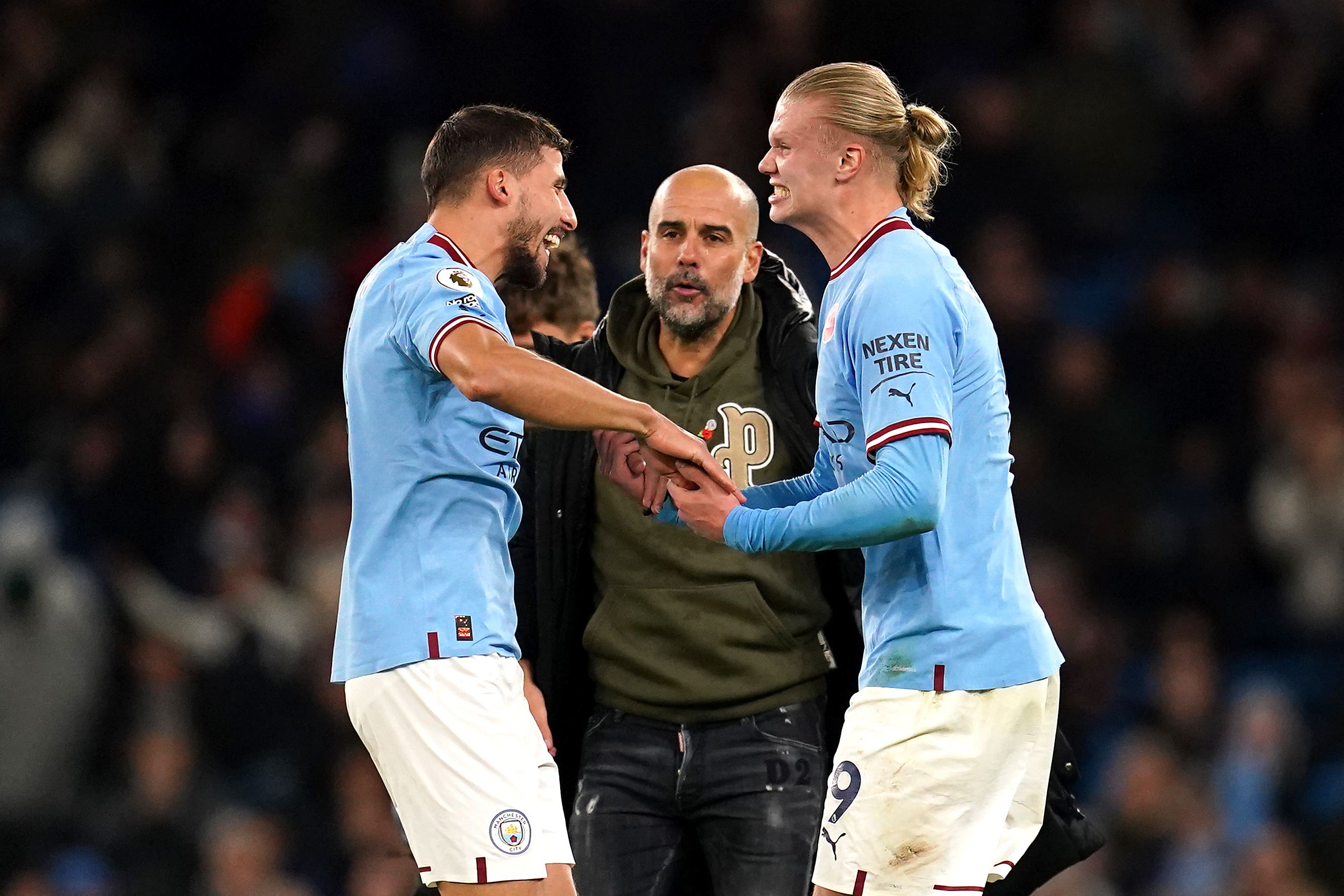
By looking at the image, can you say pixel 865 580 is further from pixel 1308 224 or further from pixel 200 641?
pixel 1308 224

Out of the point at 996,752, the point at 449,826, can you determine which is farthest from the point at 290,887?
the point at 996,752

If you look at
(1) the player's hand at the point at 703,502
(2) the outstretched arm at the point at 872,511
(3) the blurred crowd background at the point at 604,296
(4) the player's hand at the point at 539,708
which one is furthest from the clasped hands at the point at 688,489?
(3) the blurred crowd background at the point at 604,296

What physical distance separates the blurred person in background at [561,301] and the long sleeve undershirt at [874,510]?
5.68ft

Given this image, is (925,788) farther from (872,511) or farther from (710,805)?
(710,805)

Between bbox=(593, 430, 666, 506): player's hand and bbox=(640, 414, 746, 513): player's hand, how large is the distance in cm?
16

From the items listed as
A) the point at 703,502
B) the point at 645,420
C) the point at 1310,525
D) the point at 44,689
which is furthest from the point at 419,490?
the point at 1310,525

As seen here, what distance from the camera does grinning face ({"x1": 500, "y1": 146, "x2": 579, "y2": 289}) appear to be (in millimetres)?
3998

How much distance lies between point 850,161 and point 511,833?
5.29 ft

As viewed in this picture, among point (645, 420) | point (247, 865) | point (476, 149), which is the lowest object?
point (247, 865)

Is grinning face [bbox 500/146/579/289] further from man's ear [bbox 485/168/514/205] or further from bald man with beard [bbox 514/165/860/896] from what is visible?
bald man with beard [bbox 514/165/860/896]

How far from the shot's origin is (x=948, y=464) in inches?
137

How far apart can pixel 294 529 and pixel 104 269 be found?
2291mm

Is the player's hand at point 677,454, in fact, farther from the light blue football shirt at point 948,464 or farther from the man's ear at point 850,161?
the man's ear at point 850,161

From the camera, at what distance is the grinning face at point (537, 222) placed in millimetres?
3998
